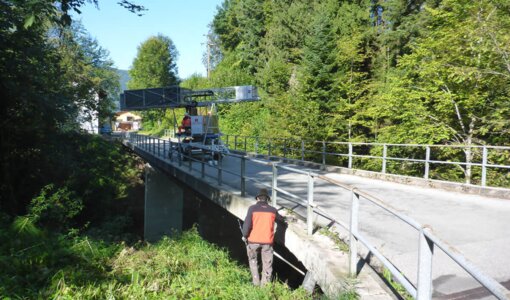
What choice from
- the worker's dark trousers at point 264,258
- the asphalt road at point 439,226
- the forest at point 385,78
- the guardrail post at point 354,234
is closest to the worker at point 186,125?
the forest at point 385,78

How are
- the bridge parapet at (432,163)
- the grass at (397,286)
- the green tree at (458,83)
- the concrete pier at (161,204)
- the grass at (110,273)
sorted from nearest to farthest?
1. the grass at (397,286)
2. the grass at (110,273)
3. the bridge parapet at (432,163)
4. the green tree at (458,83)
5. the concrete pier at (161,204)

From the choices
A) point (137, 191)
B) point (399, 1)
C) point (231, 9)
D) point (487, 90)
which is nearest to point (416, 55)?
point (487, 90)

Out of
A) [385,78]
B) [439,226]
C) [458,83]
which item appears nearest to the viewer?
[439,226]

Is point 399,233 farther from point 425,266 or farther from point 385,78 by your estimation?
point 385,78

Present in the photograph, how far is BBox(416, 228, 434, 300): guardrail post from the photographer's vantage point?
239cm

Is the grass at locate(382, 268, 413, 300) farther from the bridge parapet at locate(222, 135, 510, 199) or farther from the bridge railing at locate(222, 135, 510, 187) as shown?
the bridge railing at locate(222, 135, 510, 187)

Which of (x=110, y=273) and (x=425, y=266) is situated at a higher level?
(x=425, y=266)

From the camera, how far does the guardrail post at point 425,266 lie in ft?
7.83

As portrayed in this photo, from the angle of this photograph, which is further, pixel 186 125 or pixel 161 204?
pixel 161 204

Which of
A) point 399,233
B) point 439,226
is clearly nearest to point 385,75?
point 439,226

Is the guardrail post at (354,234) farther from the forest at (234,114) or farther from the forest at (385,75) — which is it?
the forest at (385,75)

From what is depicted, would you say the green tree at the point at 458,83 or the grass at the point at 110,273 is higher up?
the green tree at the point at 458,83

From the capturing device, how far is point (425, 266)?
2.41 m

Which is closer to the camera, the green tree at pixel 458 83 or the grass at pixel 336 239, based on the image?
the grass at pixel 336 239
